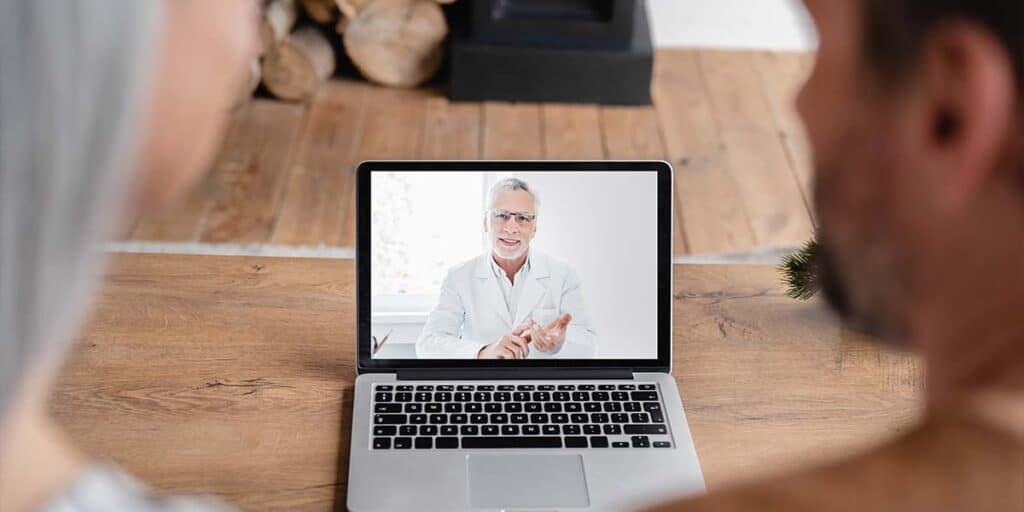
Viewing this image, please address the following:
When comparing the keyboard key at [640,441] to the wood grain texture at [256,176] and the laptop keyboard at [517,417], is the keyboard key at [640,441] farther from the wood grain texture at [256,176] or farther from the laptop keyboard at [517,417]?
the wood grain texture at [256,176]

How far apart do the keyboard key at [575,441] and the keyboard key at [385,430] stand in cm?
17

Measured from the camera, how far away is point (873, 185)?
553 mm

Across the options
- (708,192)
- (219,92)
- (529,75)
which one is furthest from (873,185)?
(529,75)

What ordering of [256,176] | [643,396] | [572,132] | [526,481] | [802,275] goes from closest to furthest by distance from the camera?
1. [526,481]
2. [643,396]
3. [802,275]
4. [256,176]
5. [572,132]

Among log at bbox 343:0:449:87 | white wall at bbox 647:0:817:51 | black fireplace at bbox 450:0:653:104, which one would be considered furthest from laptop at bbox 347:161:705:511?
white wall at bbox 647:0:817:51

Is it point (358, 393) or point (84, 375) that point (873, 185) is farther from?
point (84, 375)

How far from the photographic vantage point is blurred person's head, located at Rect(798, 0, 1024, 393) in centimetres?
48

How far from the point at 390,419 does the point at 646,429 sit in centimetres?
25

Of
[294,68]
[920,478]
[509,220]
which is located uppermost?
[920,478]

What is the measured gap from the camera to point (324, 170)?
3.11 m

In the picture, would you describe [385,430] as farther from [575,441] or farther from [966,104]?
[966,104]

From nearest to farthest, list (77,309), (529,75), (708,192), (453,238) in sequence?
(77,309)
(453,238)
(708,192)
(529,75)

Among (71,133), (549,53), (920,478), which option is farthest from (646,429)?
(549,53)

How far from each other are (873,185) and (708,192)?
8.35 feet
